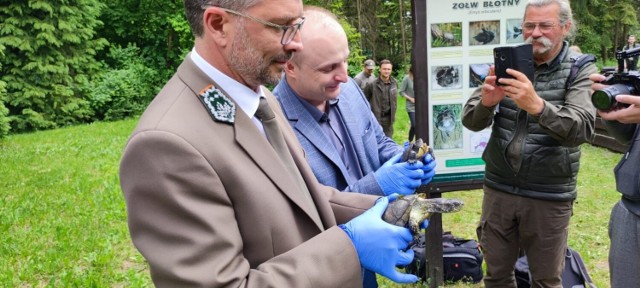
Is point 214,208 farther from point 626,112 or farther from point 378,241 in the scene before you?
point 626,112

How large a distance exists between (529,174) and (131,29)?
24.1 m

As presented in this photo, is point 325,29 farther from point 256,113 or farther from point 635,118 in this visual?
point 635,118

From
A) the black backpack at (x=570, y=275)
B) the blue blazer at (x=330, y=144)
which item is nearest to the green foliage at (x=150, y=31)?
the black backpack at (x=570, y=275)

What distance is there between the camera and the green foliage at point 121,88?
64.2ft

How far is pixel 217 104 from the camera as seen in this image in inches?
58.4

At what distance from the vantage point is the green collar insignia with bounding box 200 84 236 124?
147cm

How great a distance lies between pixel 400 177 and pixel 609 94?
0.98 m

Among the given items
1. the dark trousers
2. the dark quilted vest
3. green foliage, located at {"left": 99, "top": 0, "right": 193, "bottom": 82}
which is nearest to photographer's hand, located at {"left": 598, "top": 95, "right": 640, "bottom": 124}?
the dark quilted vest

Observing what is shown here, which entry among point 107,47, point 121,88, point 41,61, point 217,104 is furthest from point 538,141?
point 107,47

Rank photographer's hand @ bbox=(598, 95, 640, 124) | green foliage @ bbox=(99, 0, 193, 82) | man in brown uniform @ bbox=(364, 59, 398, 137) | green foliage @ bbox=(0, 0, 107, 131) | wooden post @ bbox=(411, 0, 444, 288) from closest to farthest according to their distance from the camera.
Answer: photographer's hand @ bbox=(598, 95, 640, 124) → wooden post @ bbox=(411, 0, 444, 288) → man in brown uniform @ bbox=(364, 59, 398, 137) → green foliage @ bbox=(0, 0, 107, 131) → green foliage @ bbox=(99, 0, 193, 82)

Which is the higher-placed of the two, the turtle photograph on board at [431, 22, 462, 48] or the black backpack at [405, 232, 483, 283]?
the turtle photograph on board at [431, 22, 462, 48]

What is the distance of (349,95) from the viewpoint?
2736mm

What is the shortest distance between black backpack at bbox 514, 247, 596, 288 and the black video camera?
1.76 metres

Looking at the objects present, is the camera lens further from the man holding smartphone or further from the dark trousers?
the dark trousers
